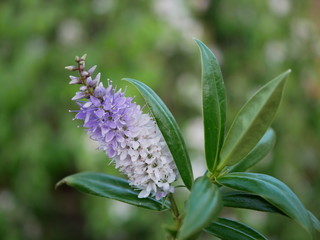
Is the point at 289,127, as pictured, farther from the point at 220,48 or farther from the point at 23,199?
the point at 23,199

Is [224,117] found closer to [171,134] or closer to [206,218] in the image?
[171,134]

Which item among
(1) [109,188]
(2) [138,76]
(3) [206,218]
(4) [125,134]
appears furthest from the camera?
(2) [138,76]

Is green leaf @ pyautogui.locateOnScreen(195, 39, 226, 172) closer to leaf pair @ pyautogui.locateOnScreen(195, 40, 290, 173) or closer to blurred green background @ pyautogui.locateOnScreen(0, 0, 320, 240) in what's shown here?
leaf pair @ pyautogui.locateOnScreen(195, 40, 290, 173)

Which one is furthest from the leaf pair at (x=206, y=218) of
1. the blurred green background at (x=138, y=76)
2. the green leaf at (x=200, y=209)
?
the blurred green background at (x=138, y=76)

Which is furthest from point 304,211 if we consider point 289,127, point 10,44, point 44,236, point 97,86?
point 44,236

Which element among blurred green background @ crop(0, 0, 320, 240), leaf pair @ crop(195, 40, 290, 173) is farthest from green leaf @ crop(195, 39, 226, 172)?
blurred green background @ crop(0, 0, 320, 240)

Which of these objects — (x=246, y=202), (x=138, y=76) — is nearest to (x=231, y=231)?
(x=246, y=202)
